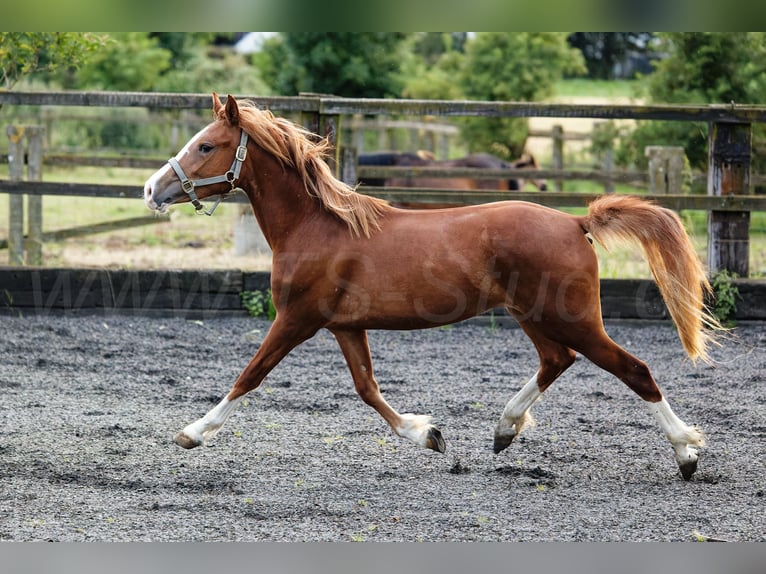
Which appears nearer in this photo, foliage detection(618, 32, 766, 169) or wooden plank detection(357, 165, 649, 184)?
wooden plank detection(357, 165, 649, 184)

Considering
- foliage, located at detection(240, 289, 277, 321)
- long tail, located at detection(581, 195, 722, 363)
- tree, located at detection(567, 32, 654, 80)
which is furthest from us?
tree, located at detection(567, 32, 654, 80)

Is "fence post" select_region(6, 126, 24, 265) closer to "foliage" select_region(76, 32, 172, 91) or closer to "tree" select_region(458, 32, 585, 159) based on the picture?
"tree" select_region(458, 32, 585, 159)

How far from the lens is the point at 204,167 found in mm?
4164

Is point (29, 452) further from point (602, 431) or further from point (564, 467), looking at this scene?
point (602, 431)

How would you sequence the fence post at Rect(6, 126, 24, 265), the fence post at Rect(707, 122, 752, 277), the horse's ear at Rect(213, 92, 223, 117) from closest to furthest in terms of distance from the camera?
1. the horse's ear at Rect(213, 92, 223, 117)
2. the fence post at Rect(707, 122, 752, 277)
3. the fence post at Rect(6, 126, 24, 265)

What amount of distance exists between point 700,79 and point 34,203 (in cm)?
899

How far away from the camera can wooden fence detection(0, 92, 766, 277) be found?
7207 millimetres

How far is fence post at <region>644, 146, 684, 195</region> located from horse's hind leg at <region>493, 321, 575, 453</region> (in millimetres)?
4750

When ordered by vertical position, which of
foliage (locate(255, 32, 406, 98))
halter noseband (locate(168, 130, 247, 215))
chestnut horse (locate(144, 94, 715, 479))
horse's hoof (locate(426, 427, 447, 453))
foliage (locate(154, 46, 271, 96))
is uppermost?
foliage (locate(154, 46, 271, 96))

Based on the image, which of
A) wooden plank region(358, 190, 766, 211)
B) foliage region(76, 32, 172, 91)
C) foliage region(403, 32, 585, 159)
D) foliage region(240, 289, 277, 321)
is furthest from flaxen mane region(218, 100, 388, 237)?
foliage region(76, 32, 172, 91)

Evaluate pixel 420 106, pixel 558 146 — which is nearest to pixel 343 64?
pixel 558 146

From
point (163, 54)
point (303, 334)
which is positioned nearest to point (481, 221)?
point (303, 334)
